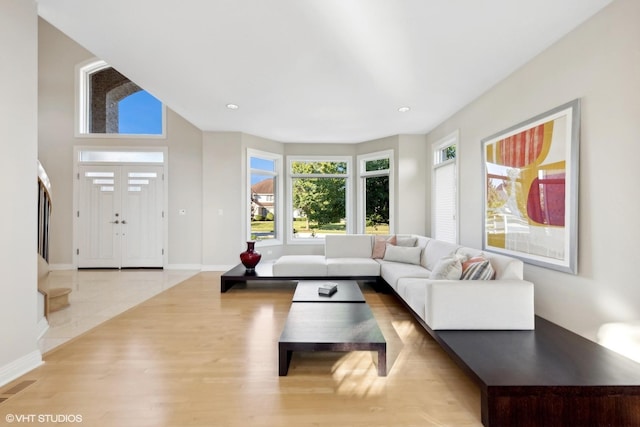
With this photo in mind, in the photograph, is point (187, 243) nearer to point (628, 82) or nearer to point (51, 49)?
point (51, 49)

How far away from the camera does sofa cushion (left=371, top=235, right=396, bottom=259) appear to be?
475 cm

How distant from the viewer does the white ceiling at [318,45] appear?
2162mm

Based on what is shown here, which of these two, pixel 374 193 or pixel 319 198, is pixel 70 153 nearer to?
pixel 319 198

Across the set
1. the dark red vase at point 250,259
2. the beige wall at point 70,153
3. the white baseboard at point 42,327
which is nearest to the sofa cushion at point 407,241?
the dark red vase at point 250,259

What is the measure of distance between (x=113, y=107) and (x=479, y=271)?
7277 mm

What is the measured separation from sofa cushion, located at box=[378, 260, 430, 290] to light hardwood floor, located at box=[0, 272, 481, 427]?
27.1 inches

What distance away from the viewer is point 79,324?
2.96 metres

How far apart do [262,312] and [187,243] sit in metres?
3.27

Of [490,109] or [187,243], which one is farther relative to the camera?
[187,243]

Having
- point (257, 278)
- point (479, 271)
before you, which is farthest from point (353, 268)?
point (479, 271)

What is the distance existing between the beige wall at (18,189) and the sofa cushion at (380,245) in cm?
404

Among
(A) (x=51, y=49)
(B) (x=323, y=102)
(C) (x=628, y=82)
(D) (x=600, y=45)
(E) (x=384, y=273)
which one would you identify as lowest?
(E) (x=384, y=273)

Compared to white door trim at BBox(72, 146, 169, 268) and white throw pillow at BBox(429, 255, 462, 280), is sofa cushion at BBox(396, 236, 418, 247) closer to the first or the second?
white throw pillow at BBox(429, 255, 462, 280)

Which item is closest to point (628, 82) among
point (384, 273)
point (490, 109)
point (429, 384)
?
point (490, 109)
